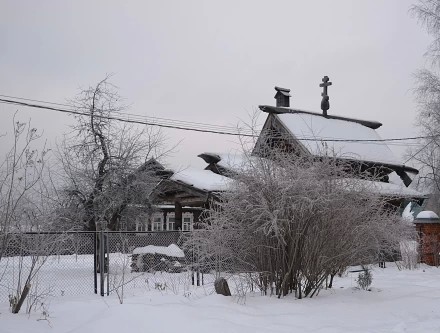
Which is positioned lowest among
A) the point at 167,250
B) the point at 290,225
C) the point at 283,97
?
the point at 167,250

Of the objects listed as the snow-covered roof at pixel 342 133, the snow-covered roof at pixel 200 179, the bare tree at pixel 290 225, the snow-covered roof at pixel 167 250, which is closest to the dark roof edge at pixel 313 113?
the snow-covered roof at pixel 342 133

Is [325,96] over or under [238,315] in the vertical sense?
over

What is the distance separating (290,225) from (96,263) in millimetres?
4576

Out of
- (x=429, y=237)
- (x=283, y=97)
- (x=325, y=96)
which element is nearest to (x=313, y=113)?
(x=325, y=96)

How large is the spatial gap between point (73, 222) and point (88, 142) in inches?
107

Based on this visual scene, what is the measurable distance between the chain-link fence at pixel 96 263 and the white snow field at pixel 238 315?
1134 millimetres

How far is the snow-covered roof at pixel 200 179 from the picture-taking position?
601 inches

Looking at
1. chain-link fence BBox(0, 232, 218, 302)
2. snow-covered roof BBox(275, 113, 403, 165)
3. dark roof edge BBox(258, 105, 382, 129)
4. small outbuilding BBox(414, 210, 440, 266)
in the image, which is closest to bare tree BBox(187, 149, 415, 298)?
chain-link fence BBox(0, 232, 218, 302)

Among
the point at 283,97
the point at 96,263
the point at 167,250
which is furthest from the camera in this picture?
the point at 283,97

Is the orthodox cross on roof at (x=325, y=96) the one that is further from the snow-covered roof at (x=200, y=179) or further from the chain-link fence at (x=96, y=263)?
the chain-link fence at (x=96, y=263)

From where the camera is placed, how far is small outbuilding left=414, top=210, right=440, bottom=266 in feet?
53.5

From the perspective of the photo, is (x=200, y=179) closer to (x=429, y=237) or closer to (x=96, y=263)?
(x=96, y=263)

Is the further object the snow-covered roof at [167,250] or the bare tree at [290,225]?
the snow-covered roof at [167,250]

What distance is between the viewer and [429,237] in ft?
54.2
